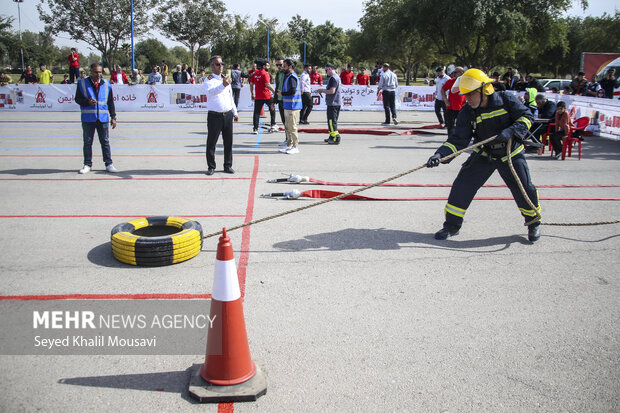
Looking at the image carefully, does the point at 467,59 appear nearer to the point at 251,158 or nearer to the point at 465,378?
the point at 251,158

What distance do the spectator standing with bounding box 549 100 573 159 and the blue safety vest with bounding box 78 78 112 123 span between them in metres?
9.43

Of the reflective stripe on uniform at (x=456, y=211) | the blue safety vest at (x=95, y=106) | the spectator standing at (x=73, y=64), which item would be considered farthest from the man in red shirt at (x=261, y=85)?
the spectator standing at (x=73, y=64)

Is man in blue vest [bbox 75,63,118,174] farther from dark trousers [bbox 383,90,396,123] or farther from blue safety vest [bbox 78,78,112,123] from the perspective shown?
dark trousers [bbox 383,90,396,123]

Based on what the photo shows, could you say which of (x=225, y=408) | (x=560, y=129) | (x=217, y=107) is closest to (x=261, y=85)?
(x=217, y=107)

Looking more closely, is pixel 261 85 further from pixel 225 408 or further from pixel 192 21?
pixel 192 21

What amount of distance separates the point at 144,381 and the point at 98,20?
141ft

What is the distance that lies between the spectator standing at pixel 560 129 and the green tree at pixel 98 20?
3715 centimetres

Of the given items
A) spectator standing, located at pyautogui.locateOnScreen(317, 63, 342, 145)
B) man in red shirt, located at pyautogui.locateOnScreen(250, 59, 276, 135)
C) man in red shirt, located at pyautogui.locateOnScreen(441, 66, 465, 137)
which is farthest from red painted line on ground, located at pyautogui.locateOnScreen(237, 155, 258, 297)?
man in red shirt, located at pyautogui.locateOnScreen(250, 59, 276, 135)

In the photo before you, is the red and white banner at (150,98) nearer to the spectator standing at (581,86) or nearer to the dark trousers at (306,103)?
the dark trousers at (306,103)

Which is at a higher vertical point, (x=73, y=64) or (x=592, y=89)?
(x=73, y=64)

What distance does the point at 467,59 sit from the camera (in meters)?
39.1

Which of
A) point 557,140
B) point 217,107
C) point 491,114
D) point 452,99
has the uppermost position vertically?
point 452,99

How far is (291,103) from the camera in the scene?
1115 cm

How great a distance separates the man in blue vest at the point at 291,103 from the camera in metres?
11.2
